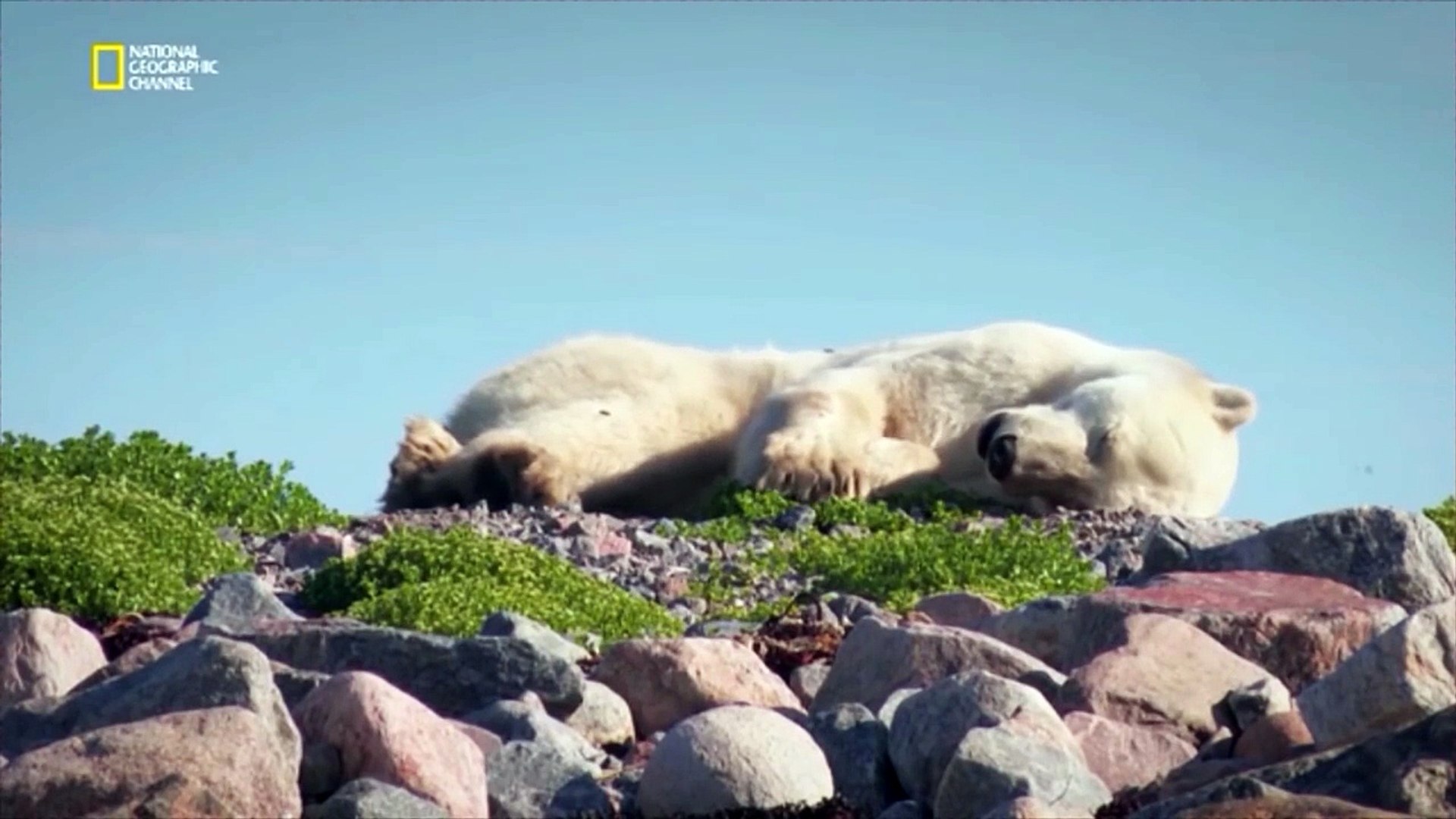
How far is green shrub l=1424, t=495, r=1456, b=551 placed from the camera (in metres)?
14.4

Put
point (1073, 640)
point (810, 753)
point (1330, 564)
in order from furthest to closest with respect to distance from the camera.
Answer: point (1330, 564) < point (1073, 640) < point (810, 753)

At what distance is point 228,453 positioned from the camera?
14.8 m

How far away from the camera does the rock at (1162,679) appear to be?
252 inches

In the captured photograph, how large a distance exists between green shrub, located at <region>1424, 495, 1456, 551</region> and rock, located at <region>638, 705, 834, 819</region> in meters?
8.95

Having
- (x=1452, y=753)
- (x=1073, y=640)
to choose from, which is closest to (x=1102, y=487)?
(x=1073, y=640)

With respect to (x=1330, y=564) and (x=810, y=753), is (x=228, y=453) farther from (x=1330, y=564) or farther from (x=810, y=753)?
(x=810, y=753)

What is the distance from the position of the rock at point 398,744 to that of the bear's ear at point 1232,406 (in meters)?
10.7

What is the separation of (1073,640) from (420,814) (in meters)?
3.11

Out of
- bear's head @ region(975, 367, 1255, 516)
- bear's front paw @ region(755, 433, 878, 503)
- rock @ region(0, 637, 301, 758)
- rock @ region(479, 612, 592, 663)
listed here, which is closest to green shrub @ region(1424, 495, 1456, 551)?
bear's head @ region(975, 367, 1255, 516)

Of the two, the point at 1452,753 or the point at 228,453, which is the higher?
the point at 1452,753

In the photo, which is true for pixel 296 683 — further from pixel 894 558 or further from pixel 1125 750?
pixel 894 558

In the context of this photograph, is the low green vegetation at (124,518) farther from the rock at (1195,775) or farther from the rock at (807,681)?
the rock at (1195,775)

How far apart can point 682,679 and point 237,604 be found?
231 centimetres

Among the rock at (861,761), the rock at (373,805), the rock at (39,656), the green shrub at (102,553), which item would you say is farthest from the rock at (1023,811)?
the green shrub at (102,553)
